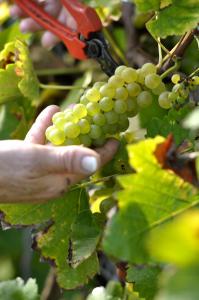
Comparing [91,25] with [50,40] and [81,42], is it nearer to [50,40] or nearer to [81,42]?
[81,42]

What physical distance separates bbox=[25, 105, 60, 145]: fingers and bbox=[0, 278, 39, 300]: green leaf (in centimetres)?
23

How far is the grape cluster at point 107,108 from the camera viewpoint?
0.76 meters

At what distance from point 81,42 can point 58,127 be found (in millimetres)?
292

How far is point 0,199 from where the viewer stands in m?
0.71

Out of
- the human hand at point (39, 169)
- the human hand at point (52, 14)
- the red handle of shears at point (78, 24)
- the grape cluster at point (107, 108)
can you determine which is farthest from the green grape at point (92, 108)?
the human hand at point (52, 14)

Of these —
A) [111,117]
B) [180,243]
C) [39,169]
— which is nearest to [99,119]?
[111,117]

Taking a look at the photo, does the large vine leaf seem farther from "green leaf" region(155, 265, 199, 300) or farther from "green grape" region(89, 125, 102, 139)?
"green leaf" region(155, 265, 199, 300)

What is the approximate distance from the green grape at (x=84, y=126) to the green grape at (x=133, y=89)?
7 cm

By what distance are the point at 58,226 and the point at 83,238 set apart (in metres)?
0.08

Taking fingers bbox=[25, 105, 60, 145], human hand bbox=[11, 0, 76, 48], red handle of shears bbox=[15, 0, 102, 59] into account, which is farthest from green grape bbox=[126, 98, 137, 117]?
human hand bbox=[11, 0, 76, 48]

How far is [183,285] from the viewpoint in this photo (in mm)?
403

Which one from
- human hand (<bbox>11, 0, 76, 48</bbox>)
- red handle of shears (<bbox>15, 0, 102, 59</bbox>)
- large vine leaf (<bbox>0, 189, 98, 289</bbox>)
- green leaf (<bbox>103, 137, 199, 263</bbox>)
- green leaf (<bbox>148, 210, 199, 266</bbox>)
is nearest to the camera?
green leaf (<bbox>148, 210, 199, 266</bbox>)

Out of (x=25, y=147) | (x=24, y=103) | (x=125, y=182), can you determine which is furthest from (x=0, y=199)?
(x=24, y=103)

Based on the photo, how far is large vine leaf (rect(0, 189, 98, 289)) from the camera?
880 millimetres
